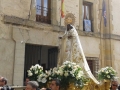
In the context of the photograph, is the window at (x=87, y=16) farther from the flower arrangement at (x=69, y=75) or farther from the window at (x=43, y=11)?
the flower arrangement at (x=69, y=75)

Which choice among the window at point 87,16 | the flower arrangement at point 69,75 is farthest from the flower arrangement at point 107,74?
the window at point 87,16

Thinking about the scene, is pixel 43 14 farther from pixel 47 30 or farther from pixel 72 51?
pixel 72 51

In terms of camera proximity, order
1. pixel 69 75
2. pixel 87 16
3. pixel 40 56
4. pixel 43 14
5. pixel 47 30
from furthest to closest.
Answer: pixel 87 16, pixel 40 56, pixel 43 14, pixel 47 30, pixel 69 75

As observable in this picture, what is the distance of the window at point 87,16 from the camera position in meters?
12.2

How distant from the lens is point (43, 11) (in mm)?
10727

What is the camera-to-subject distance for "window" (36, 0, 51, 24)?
10523 mm

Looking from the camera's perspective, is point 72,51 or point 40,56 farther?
point 40,56

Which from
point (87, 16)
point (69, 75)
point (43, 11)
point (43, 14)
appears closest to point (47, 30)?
point (43, 14)

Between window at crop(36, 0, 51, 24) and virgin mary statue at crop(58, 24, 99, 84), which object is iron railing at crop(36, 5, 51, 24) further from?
virgin mary statue at crop(58, 24, 99, 84)

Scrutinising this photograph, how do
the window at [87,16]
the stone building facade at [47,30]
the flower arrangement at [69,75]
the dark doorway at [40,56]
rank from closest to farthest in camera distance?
the flower arrangement at [69,75] → the stone building facade at [47,30] → the dark doorway at [40,56] → the window at [87,16]

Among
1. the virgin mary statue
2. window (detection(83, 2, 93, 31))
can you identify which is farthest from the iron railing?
the virgin mary statue

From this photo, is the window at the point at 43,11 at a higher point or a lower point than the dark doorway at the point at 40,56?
higher

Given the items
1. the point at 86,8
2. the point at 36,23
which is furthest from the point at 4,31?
the point at 86,8

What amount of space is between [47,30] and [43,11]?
105cm
